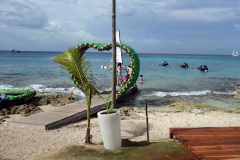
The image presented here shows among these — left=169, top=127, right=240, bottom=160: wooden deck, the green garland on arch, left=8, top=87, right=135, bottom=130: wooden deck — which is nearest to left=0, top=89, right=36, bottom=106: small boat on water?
the green garland on arch

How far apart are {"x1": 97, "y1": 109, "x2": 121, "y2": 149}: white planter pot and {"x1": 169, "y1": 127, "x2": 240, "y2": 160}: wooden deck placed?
1.56 m

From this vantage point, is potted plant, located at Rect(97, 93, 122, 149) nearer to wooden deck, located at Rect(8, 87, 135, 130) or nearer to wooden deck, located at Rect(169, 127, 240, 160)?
wooden deck, located at Rect(169, 127, 240, 160)

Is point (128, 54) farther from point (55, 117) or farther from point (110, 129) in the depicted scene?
point (110, 129)

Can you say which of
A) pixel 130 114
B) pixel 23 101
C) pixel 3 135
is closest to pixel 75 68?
pixel 3 135

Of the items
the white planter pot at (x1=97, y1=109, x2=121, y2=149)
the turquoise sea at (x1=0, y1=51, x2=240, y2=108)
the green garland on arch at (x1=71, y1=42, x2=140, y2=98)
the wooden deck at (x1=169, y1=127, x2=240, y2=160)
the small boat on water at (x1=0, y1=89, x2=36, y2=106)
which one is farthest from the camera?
the turquoise sea at (x1=0, y1=51, x2=240, y2=108)

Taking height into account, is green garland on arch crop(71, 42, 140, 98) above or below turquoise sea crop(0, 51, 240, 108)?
above

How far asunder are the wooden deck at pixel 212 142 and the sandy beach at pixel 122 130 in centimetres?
111

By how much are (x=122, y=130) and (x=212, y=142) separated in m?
2.99

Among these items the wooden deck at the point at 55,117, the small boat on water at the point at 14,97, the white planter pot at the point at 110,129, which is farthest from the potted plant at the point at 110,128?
the small boat on water at the point at 14,97

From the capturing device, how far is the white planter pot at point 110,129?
4555mm

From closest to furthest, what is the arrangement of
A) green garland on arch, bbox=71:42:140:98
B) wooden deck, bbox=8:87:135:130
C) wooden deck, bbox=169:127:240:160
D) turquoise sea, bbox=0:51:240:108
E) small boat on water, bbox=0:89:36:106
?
wooden deck, bbox=169:127:240:160, wooden deck, bbox=8:87:135:130, small boat on water, bbox=0:89:36:106, green garland on arch, bbox=71:42:140:98, turquoise sea, bbox=0:51:240:108

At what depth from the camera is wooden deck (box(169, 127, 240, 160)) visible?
4250 mm

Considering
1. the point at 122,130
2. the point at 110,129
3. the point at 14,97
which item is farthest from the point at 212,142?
the point at 14,97

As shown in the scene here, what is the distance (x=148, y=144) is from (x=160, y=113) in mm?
4855
